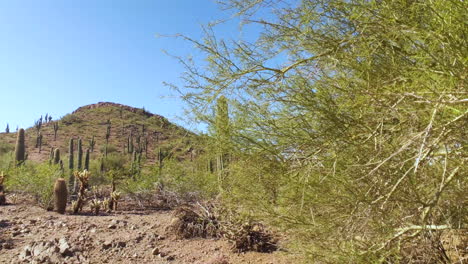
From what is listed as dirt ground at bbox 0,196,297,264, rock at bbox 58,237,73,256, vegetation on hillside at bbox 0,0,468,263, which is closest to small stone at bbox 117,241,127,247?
dirt ground at bbox 0,196,297,264

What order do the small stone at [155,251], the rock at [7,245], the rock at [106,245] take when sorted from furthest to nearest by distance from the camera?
the rock at [106,245]
the rock at [7,245]
the small stone at [155,251]

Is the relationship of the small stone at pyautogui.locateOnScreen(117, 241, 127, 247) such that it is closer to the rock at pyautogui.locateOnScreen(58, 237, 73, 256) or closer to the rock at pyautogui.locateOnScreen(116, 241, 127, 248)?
the rock at pyautogui.locateOnScreen(116, 241, 127, 248)

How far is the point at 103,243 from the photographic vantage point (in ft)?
25.7

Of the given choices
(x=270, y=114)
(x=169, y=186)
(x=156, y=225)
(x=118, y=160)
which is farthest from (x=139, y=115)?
(x=270, y=114)

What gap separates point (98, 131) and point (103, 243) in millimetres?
42635

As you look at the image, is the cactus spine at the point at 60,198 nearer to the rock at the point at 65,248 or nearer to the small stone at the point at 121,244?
the rock at the point at 65,248

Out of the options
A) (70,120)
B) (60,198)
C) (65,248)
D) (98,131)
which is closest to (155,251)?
(65,248)

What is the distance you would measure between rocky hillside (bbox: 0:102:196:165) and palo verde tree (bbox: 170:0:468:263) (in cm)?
3170

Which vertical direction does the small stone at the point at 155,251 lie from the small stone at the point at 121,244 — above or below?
below

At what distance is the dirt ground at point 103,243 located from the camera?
684cm

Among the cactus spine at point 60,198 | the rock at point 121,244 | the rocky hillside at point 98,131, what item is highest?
the rocky hillside at point 98,131

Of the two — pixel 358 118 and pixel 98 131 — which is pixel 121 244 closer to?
pixel 358 118

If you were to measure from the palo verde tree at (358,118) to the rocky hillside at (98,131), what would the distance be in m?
31.7

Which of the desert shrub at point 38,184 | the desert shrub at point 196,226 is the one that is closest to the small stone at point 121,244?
the desert shrub at point 196,226
